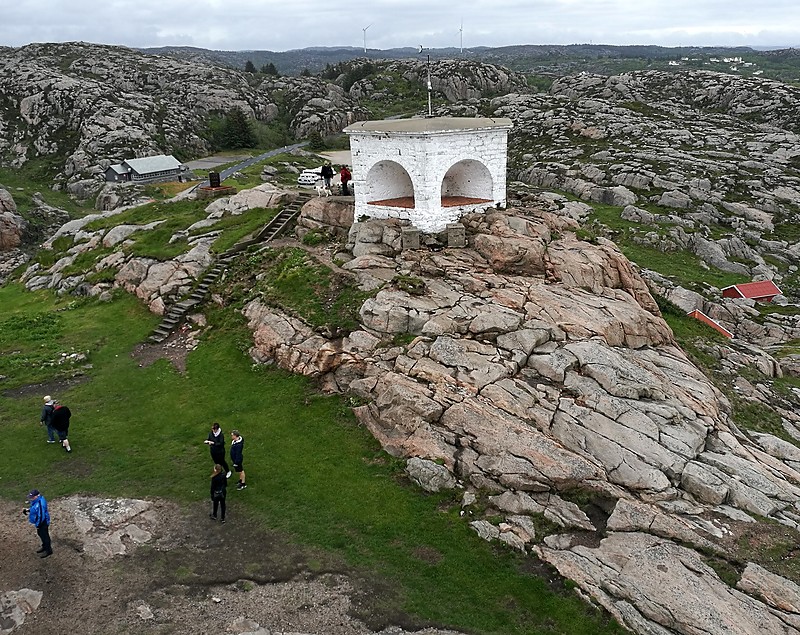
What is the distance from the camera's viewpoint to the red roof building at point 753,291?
41.8 meters

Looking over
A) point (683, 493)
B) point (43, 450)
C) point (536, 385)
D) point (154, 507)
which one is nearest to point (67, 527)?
point (154, 507)

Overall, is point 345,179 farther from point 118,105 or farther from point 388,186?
point 118,105

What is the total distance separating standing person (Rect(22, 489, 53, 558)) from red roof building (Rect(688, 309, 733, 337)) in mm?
33822

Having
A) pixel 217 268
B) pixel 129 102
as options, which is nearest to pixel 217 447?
pixel 217 268

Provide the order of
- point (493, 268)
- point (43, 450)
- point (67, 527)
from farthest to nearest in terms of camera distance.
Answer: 1. point (493, 268)
2. point (43, 450)
3. point (67, 527)

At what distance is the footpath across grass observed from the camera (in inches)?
547

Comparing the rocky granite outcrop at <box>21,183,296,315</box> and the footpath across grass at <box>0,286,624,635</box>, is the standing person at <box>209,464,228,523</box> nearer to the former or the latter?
the footpath across grass at <box>0,286,624,635</box>

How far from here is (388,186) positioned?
28672 millimetres

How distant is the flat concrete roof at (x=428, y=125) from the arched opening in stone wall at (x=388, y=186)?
1.67 m

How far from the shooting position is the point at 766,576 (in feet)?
47.1

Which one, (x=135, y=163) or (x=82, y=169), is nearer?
(x=135, y=163)

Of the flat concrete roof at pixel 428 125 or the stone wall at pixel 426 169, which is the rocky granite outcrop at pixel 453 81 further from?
the flat concrete roof at pixel 428 125

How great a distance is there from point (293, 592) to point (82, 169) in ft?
264

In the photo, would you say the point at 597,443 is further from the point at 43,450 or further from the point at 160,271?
the point at 160,271
